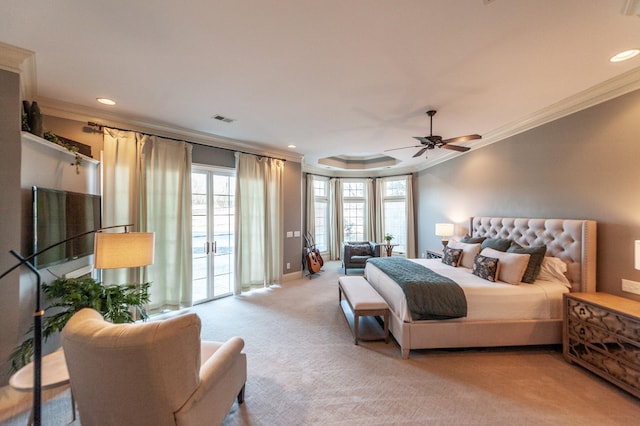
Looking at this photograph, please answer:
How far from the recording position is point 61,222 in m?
2.42

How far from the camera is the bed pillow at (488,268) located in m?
2.99

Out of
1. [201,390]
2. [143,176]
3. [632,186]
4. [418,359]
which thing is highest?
[143,176]

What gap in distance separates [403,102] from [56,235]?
12.8 feet

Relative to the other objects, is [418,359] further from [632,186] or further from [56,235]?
[56,235]

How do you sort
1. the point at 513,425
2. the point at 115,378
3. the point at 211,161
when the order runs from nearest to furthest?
the point at 115,378 → the point at 513,425 → the point at 211,161

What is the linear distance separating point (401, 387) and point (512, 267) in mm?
1940

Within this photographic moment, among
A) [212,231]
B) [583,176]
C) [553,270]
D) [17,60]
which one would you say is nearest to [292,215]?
[212,231]

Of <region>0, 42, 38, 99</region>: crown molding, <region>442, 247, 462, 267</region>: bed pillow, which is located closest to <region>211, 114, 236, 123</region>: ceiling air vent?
<region>0, 42, 38, 99</region>: crown molding

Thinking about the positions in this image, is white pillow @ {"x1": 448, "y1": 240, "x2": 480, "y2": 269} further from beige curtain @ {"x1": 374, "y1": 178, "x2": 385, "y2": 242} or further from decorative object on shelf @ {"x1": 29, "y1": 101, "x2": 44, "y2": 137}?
decorative object on shelf @ {"x1": 29, "y1": 101, "x2": 44, "y2": 137}

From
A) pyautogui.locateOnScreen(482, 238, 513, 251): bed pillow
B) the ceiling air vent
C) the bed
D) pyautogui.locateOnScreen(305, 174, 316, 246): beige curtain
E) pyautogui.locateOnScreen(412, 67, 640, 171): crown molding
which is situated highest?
the ceiling air vent

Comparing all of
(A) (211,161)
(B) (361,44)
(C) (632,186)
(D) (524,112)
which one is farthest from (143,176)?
(C) (632,186)

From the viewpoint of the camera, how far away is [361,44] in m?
1.95

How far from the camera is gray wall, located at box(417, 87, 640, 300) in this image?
246 centimetres

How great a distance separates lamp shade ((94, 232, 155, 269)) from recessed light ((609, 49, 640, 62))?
13.8ft
